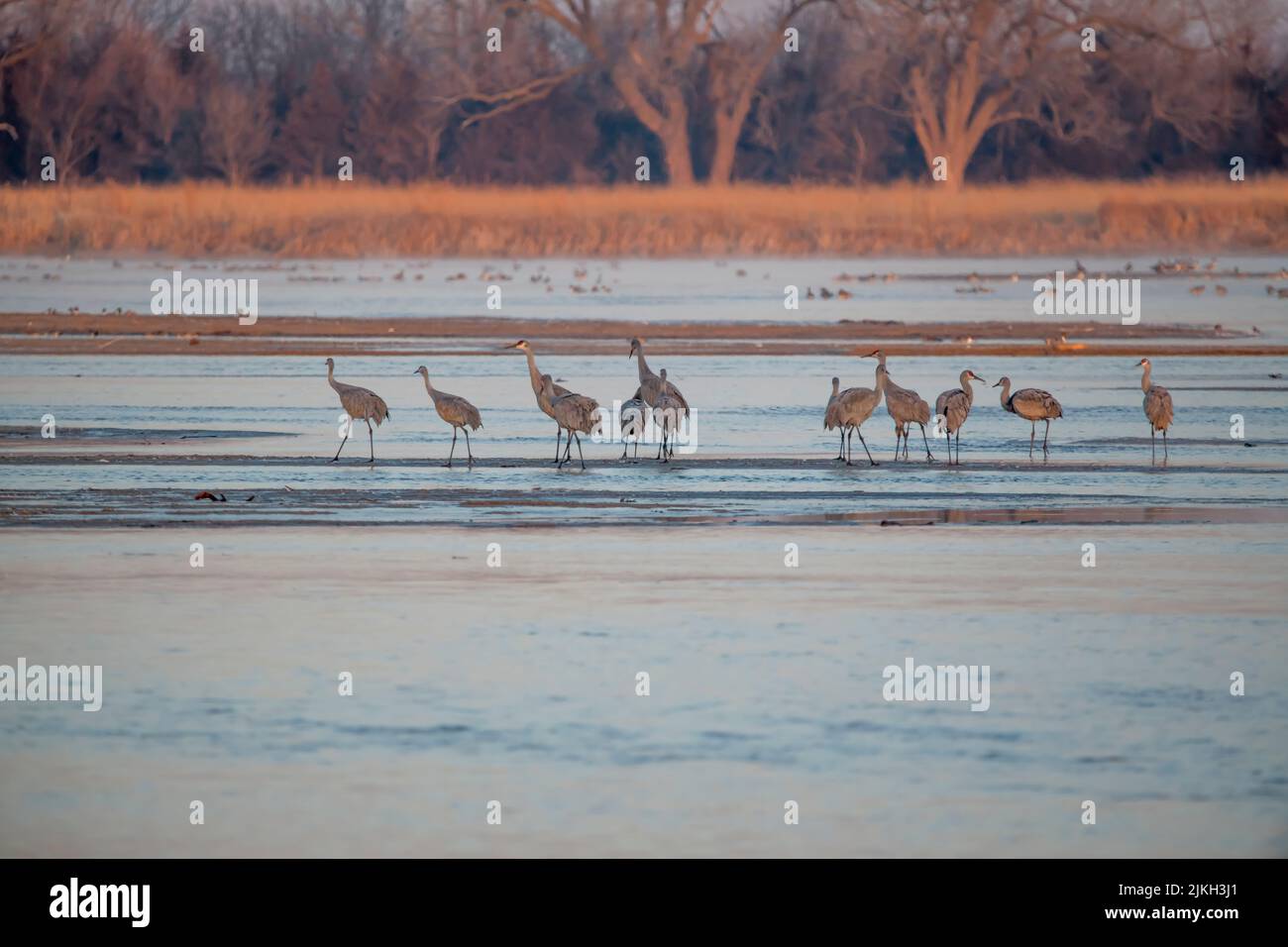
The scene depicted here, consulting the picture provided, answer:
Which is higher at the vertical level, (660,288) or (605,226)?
(605,226)

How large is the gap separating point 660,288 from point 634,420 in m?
19.3

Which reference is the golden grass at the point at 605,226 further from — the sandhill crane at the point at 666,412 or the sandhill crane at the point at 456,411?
the sandhill crane at the point at 666,412

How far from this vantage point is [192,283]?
36219 millimetres

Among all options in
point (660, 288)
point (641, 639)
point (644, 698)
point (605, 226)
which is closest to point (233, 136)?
point (605, 226)

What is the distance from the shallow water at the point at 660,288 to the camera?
31875 millimetres

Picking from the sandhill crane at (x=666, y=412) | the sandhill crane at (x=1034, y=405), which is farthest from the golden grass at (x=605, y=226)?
the sandhill crane at (x=666, y=412)

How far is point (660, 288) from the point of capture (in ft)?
122

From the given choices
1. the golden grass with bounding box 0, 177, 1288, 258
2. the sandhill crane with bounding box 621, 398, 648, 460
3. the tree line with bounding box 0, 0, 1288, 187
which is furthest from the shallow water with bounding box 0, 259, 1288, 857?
the tree line with bounding box 0, 0, 1288, 187

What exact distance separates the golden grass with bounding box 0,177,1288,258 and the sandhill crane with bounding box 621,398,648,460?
26027 mm

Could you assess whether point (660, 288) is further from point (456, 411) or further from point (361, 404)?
point (456, 411)

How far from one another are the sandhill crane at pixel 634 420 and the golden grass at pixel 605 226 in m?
26.0

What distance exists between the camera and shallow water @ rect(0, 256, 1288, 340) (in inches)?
1255

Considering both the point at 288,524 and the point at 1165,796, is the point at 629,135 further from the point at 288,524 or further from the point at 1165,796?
the point at 1165,796
